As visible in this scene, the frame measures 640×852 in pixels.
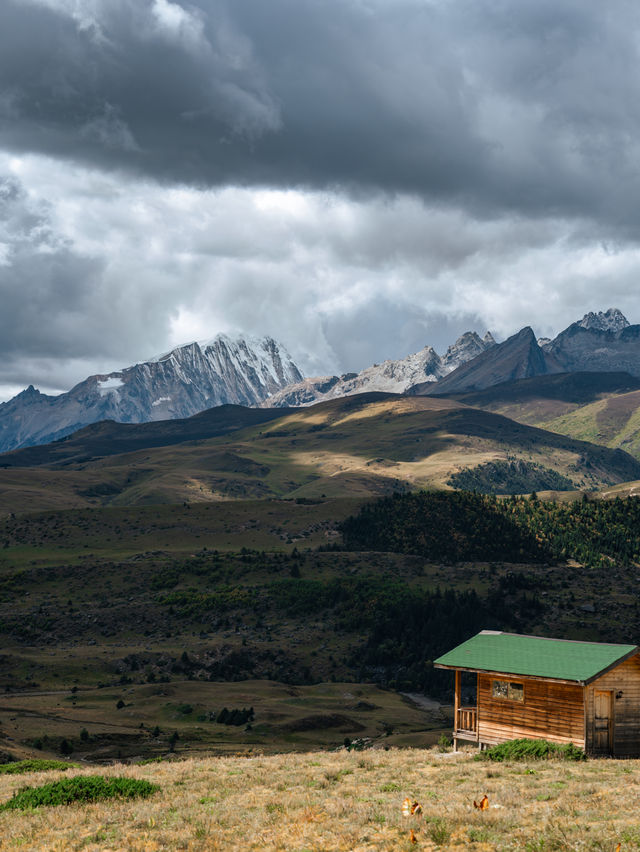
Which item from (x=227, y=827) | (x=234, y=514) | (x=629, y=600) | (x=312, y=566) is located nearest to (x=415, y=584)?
(x=312, y=566)

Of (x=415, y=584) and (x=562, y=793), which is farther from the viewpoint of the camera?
(x=415, y=584)

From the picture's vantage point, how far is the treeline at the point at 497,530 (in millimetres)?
149500

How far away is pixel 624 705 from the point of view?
33094 millimetres

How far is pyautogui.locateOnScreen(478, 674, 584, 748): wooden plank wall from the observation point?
3256 cm

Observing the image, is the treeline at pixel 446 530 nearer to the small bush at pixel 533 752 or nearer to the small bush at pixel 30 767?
the small bush at pixel 30 767

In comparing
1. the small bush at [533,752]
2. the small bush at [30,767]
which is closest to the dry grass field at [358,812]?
the small bush at [533,752]

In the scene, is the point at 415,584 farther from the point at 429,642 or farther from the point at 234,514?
the point at 234,514

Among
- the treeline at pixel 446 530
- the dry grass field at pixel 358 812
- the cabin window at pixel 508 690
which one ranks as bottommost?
the dry grass field at pixel 358 812

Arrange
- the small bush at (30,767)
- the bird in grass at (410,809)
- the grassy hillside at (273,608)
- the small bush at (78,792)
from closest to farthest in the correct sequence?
the bird in grass at (410,809) → the small bush at (78,792) → the small bush at (30,767) → the grassy hillside at (273,608)

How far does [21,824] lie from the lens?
71.4 ft

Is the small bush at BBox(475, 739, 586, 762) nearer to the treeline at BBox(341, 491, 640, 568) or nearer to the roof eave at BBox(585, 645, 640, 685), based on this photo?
the roof eave at BBox(585, 645, 640, 685)

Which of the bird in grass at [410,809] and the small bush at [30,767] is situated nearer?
the bird in grass at [410,809]

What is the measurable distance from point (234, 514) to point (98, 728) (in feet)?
435

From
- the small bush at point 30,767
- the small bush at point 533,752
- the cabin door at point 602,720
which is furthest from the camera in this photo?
the small bush at point 30,767
